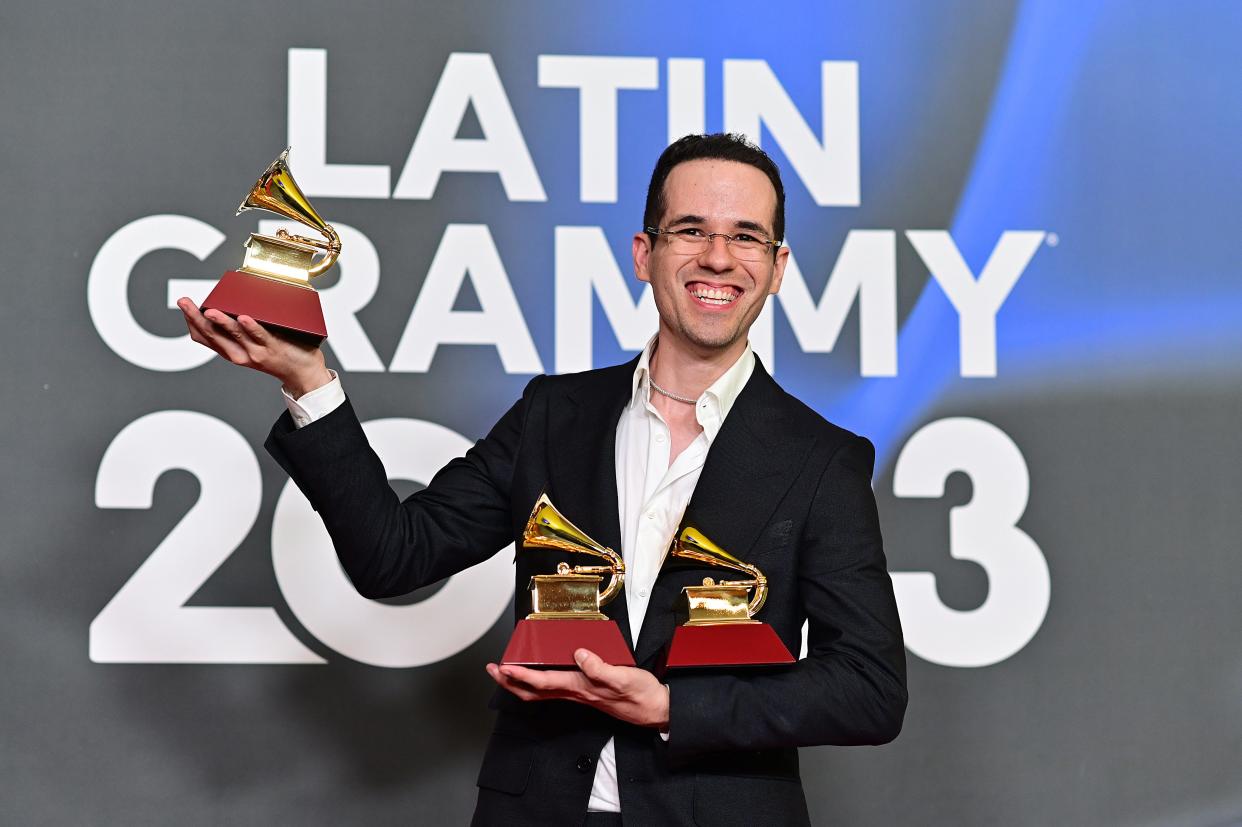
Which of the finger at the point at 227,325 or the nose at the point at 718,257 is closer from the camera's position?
the finger at the point at 227,325

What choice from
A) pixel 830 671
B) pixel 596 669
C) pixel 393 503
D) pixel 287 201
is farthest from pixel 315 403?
pixel 830 671

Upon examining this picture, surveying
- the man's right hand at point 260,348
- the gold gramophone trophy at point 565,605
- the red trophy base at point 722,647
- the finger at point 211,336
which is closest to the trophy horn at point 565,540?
the gold gramophone trophy at point 565,605

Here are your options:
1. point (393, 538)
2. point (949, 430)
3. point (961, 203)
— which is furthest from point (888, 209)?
point (393, 538)

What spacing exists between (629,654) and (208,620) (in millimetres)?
1660

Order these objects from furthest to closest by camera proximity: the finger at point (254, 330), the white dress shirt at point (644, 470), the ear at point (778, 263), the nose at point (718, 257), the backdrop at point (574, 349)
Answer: the backdrop at point (574, 349)
the ear at point (778, 263)
the nose at point (718, 257)
the white dress shirt at point (644, 470)
the finger at point (254, 330)

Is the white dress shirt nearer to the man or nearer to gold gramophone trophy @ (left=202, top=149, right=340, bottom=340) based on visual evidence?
the man

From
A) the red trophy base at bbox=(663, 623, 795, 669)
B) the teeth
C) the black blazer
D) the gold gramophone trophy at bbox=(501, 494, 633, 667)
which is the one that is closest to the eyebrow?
the teeth

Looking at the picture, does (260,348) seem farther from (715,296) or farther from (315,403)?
(715,296)

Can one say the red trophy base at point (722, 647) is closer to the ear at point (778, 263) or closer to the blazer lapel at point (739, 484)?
the blazer lapel at point (739, 484)

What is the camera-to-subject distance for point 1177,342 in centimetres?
322

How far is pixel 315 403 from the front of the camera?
1.73 metres

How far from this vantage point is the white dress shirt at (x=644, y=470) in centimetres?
178

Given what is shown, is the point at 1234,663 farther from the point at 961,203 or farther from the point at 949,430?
the point at 961,203

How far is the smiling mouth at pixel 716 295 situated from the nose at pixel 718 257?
0.11 ft
